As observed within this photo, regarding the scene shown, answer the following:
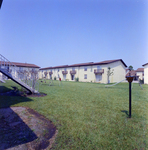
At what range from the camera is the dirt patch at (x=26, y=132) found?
2520 mm

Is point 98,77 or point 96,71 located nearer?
point 96,71

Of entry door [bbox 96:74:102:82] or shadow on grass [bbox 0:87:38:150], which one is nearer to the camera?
shadow on grass [bbox 0:87:38:150]

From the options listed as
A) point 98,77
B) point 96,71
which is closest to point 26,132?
point 96,71

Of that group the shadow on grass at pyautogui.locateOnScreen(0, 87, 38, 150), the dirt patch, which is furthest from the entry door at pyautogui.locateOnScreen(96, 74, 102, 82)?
the shadow on grass at pyautogui.locateOnScreen(0, 87, 38, 150)

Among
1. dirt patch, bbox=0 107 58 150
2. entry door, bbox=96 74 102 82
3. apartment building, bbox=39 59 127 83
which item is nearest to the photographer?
dirt patch, bbox=0 107 58 150

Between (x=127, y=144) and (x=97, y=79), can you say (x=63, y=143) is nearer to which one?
(x=127, y=144)

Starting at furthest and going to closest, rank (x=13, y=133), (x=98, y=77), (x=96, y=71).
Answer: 1. (x=98, y=77)
2. (x=96, y=71)
3. (x=13, y=133)

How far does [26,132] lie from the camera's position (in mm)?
3086

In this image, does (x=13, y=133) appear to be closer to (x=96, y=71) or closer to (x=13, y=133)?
(x=13, y=133)

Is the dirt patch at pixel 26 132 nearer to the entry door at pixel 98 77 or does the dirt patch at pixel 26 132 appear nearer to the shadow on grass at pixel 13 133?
the shadow on grass at pixel 13 133

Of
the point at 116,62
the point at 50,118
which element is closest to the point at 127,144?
the point at 50,118

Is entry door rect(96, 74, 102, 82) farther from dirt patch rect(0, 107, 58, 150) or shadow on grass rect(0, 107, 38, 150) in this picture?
shadow on grass rect(0, 107, 38, 150)

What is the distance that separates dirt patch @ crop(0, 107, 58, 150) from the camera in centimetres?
252

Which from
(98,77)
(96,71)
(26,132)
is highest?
(96,71)
